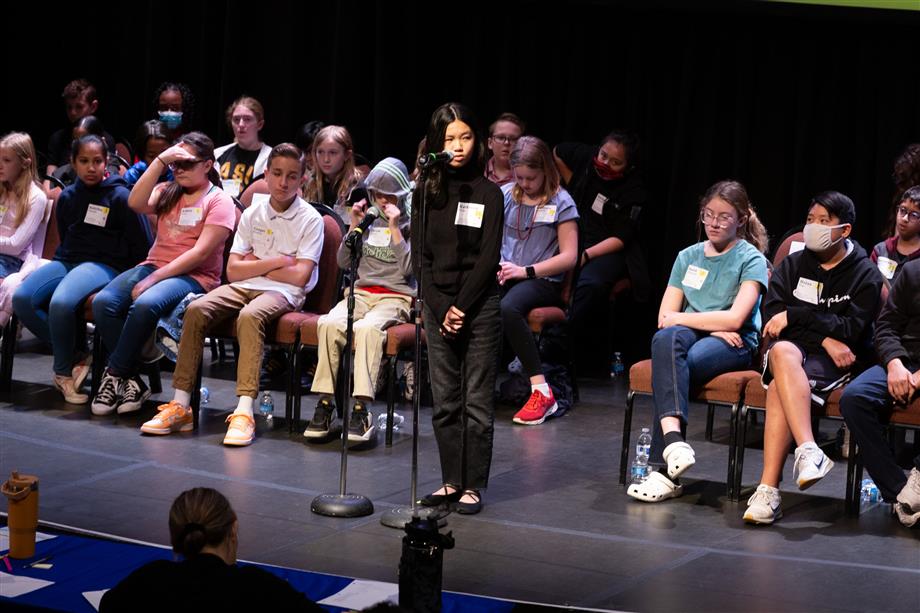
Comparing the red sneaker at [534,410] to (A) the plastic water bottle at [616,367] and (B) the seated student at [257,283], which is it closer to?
(B) the seated student at [257,283]

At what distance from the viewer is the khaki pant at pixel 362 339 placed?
5448mm

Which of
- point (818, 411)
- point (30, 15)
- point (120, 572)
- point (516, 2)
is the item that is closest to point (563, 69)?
point (516, 2)

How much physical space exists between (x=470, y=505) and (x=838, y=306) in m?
1.56

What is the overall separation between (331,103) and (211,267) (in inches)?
89.1

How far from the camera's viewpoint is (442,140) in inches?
180

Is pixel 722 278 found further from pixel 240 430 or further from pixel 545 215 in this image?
pixel 240 430

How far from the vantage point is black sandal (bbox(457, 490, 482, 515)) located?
4.57m

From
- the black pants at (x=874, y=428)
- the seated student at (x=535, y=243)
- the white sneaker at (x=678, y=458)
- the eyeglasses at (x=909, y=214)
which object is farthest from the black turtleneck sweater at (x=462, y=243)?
the eyeglasses at (x=909, y=214)

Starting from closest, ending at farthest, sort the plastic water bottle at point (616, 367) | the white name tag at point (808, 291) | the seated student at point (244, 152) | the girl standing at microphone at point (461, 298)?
1. the girl standing at microphone at point (461, 298)
2. the white name tag at point (808, 291)
3. the plastic water bottle at point (616, 367)
4. the seated student at point (244, 152)

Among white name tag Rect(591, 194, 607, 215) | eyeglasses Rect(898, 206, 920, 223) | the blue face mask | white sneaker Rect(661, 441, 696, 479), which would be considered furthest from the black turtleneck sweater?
the blue face mask

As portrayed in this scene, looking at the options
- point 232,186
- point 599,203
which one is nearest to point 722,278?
point 599,203

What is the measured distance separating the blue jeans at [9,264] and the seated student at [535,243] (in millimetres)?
2466

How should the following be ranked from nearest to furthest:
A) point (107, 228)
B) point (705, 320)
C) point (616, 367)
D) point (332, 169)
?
point (705, 320), point (107, 228), point (332, 169), point (616, 367)

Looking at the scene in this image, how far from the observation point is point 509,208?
633cm
